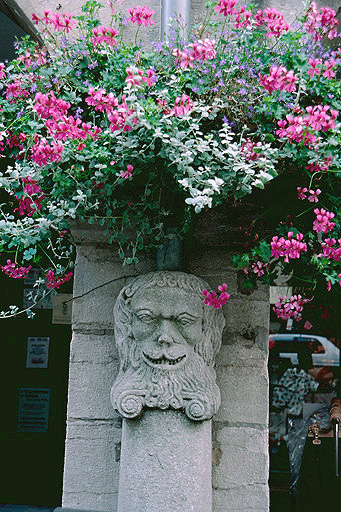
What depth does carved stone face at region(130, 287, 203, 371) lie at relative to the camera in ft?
8.05

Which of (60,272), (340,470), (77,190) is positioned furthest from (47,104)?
(340,470)

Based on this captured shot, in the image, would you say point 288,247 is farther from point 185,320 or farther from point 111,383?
point 111,383

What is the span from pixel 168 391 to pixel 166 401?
38mm

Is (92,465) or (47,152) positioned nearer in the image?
(47,152)

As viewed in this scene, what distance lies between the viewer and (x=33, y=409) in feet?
16.7

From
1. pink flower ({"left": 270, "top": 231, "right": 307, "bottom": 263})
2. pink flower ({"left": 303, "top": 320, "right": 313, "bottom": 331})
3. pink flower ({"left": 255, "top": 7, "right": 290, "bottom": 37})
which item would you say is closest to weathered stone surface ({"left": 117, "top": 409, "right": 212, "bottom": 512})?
pink flower ({"left": 270, "top": 231, "right": 307, "bottom": 263})

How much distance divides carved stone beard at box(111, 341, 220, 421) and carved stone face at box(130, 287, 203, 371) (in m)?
0.04

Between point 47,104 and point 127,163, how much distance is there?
0.37 meters

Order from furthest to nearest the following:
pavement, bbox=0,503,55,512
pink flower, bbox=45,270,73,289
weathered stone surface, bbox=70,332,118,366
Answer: pavement, bbox=0,503,55,512 → weathered stone surface, bbox=70,332,118,366 → pink flower, bbox=45,270,73,289

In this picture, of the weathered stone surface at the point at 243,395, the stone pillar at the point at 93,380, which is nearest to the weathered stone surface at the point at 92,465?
the stone pillar at the point at 93,380

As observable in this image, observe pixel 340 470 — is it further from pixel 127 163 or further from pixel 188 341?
pixel 127 163

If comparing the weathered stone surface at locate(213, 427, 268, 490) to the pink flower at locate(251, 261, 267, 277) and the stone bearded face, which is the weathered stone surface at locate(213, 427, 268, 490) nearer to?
the stone bearded face

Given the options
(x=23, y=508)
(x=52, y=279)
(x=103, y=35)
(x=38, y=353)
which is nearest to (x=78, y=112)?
(x=103, y=35)

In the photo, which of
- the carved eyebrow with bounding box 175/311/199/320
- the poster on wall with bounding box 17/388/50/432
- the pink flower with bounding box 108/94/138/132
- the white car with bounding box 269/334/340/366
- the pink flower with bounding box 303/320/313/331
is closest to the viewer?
the pink flower with bounding box 108/94/138/132
